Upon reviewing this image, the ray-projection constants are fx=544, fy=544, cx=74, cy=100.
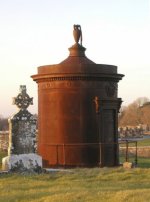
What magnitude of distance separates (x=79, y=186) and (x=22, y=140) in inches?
151

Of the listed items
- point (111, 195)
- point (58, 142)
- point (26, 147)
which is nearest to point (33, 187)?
point (111, 195)

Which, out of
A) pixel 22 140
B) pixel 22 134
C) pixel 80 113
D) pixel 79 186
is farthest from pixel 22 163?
pixel 79 186

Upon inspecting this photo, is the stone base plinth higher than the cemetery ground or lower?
higher

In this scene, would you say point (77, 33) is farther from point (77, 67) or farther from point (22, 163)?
point (22, 163)

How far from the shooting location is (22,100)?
15891mm

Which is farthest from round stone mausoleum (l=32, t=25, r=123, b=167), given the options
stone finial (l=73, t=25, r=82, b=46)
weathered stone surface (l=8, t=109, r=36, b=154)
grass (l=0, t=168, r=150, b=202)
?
weathered stone surface (l=8, t=109, r=36, b=154)

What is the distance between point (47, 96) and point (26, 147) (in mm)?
2862

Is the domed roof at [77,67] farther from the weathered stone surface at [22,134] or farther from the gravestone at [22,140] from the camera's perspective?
the weathered stone surface at [22,134]

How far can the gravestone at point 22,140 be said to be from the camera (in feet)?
50.0

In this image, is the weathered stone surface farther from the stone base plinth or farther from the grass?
the grass

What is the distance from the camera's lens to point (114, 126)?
59.4 ft

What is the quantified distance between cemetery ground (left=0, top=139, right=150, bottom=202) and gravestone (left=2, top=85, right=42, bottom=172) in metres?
0.58

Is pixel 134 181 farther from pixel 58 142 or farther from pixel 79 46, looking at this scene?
pixel 79 46

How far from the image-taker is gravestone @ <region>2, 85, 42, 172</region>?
15.2 metres
